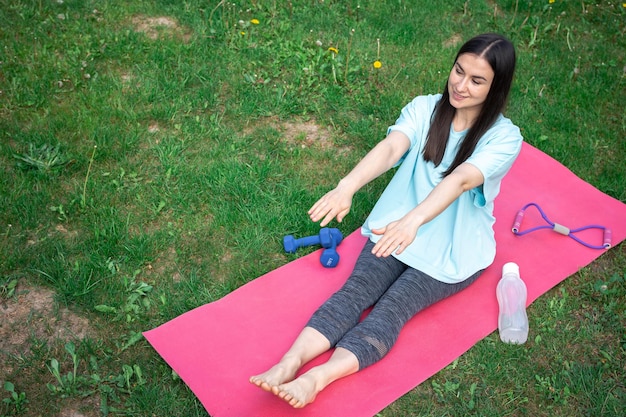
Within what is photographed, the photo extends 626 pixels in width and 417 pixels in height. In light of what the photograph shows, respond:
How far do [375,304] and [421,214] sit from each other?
68 cm

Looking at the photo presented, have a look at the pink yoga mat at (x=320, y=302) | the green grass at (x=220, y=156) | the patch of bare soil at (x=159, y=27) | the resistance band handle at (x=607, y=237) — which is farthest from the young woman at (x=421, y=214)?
the patch of bare soil at (x=159, y=27)

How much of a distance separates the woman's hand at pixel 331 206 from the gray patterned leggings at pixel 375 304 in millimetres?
473

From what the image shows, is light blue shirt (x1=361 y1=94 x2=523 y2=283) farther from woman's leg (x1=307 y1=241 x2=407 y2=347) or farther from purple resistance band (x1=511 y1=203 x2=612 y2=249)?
purple resistance band (x1=511 y1=203 x2=612 y2=249)

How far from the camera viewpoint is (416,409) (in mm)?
2770

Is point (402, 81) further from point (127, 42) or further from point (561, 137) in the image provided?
point (127, 42)

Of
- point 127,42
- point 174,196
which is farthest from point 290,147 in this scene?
point 127,42

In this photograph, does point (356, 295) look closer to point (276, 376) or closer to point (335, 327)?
point (335, 327)

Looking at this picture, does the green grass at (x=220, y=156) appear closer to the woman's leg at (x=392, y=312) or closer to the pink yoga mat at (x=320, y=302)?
the pink yoga mat at (x=320, y=302)

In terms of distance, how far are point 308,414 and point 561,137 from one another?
8.91ft

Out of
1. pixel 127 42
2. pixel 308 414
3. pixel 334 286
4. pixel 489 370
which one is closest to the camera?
pixel 308 414

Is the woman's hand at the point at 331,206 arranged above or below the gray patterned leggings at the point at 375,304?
above

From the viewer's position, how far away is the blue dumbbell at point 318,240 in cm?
343

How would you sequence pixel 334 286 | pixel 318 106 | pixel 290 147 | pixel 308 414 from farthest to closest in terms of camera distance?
pixel 318 106 < pixel 290 147 < pixel 334 286 < pixel 308 414

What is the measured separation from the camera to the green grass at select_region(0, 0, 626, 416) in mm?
2871
